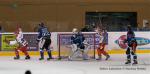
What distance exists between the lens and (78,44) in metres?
19.4

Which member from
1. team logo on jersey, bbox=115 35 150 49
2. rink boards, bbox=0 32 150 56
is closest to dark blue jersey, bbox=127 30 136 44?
rink boards, bbox=0 32 150 56

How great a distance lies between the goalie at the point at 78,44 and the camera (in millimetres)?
19359

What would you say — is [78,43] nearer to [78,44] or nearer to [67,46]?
[78,44]

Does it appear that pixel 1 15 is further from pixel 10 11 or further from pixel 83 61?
pixel 83 61

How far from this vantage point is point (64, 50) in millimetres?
20500

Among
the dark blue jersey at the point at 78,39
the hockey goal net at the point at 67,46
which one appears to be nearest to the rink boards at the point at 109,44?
the hockey goal net at the point at 67,46

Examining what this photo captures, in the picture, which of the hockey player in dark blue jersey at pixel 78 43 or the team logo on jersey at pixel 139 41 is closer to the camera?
the hockey player in dark blue jersey at pixel 78 43

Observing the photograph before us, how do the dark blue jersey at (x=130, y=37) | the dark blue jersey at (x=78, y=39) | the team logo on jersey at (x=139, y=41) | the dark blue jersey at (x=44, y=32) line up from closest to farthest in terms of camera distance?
the dark blue jersey at (x=130, y=37) < the dark blue jersey at (x=44, y=32) < the dark blue jersey at (x=78, y=39) < the team logo on jersey at (x=139, y=41)

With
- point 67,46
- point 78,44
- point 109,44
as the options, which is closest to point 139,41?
point 109,44

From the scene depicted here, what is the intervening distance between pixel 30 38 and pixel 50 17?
6.64 metres

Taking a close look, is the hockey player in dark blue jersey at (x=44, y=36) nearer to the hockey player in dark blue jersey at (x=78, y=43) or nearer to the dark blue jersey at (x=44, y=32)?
the dark blue jersey at (x=44, y=32)

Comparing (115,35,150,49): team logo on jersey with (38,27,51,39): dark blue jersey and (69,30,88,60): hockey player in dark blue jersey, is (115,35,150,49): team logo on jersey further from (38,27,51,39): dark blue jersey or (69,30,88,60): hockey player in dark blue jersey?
(38,27,51,39): dark blue jersey

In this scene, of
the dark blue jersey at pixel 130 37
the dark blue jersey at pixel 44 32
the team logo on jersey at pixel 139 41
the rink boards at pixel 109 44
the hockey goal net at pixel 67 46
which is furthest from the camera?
the team logo on jersey at pixel 139 41

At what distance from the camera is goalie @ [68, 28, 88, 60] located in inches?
762
